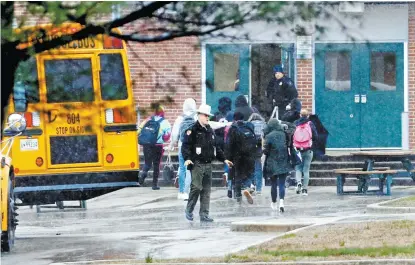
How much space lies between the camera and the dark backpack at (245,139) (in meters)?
21.5

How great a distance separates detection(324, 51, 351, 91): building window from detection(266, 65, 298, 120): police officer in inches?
97.7

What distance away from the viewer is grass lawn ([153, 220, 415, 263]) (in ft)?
41.5

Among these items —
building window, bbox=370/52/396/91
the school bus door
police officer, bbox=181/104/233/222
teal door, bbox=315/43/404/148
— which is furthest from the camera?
building window, bbox=370/52/396/91

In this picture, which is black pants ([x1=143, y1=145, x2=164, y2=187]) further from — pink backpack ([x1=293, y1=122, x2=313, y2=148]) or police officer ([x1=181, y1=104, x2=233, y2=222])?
police officer ([x1=181, y1=104, x2=233, y2=222])

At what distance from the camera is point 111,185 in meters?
19.3

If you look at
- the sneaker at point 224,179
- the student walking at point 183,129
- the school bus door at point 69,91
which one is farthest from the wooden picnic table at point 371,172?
the school bus door at point 69,91

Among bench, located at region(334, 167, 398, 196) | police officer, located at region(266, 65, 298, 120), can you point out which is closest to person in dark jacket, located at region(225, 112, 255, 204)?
bench, located at region(334, 167, 398, 196)

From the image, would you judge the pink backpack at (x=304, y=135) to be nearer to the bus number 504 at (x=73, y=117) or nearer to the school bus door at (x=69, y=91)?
the bus number 504 at (x=73, y=117)

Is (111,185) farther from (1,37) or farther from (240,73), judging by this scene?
(1,37)

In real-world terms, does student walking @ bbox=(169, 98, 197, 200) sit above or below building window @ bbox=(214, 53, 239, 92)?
below

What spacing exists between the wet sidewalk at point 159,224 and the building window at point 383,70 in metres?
4.81

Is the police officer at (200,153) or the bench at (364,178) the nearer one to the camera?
the police officer at (200,153)

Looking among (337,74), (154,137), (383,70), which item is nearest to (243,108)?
(154,137)

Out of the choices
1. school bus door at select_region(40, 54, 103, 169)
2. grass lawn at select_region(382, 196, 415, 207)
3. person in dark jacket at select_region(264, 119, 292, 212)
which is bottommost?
grass lawn at select_region(382, 196, 415, 207)
